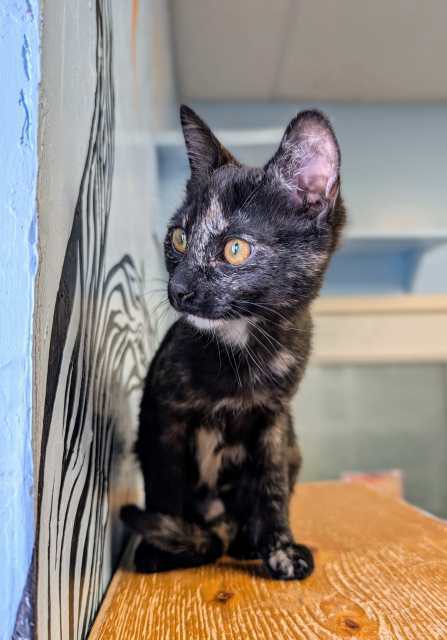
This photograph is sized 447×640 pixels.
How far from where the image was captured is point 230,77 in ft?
8.32

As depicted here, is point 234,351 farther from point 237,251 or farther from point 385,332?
point 385,332

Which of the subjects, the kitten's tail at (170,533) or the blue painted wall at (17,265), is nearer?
the blue painted wall at (17,265)

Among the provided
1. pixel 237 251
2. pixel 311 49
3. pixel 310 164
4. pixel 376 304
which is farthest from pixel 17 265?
pixel 376 304

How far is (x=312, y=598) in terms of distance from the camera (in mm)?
648

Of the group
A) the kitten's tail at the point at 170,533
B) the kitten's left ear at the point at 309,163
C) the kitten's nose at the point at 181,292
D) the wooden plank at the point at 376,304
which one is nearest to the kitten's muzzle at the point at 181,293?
the kitten's nose at the point at 181,292

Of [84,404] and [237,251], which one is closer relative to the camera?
[84,404]

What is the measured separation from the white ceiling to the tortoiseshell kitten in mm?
1534

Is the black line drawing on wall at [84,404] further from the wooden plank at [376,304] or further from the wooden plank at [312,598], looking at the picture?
the wooden plank at [376,304]

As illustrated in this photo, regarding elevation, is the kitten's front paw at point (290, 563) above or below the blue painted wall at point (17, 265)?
below

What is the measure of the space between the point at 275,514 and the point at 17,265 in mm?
563

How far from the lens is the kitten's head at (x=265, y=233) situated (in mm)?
707


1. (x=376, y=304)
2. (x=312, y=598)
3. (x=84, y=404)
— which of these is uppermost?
(x=376, y=304)

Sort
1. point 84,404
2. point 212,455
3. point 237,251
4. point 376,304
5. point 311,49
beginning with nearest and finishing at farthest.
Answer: point 84,404
point 237,251
point 212,455
point 311,49
point 376,304

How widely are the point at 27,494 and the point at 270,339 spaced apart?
1.58ft
